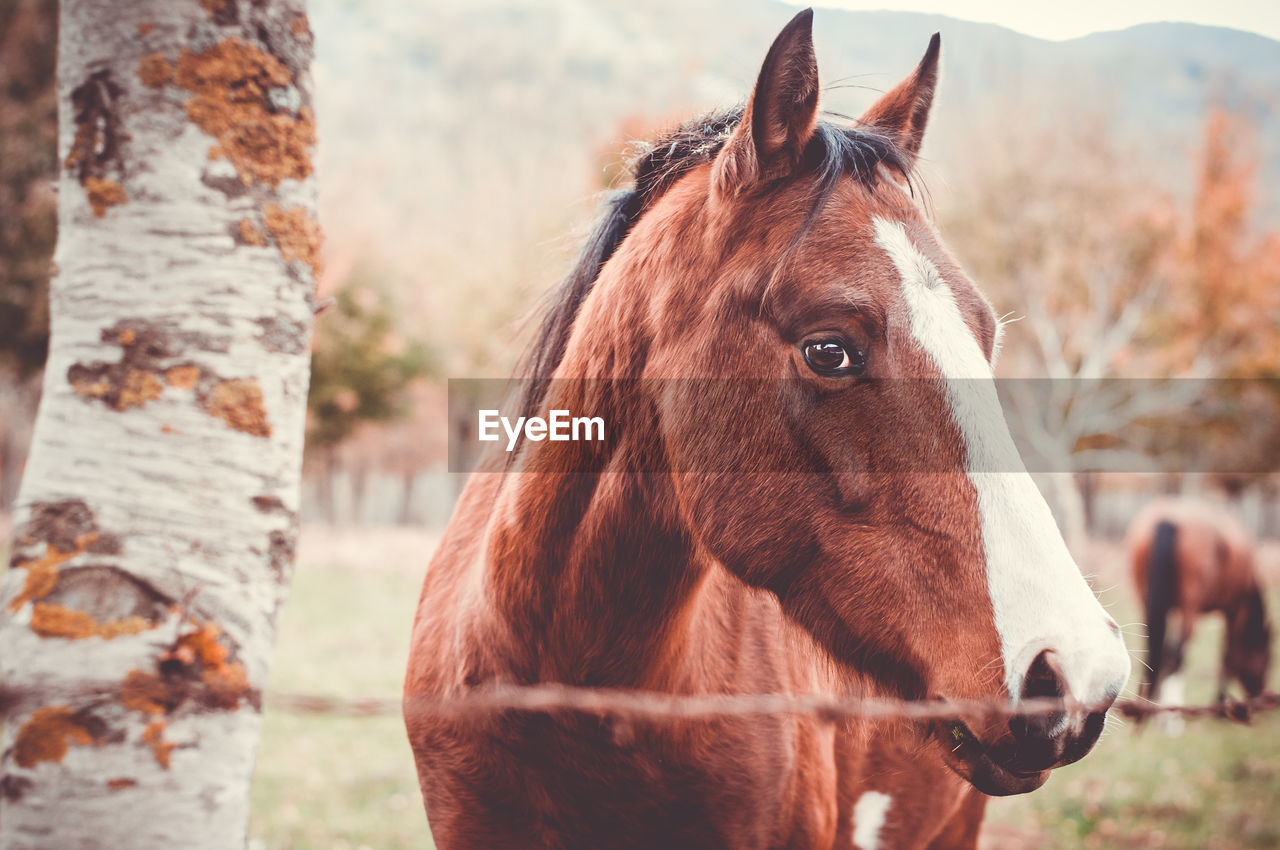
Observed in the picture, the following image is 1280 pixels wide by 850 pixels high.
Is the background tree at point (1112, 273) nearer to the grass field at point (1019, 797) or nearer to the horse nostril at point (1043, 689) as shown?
the grass field at point (1019, 797)

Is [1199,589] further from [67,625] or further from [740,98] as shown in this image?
[67,625]

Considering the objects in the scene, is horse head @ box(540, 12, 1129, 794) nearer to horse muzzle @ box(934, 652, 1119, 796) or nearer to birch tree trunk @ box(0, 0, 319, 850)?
horse muzzle @ box(934, 652, 1119, 796)

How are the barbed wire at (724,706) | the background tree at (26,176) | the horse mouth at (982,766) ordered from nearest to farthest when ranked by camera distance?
the barbed wire at (724,706)
the horse mouth at (982,766)
the background tree at (26,176)

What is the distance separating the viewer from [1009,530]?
1308mm

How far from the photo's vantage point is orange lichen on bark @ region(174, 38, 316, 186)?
1.41 metres

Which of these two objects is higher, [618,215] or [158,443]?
[618,215]

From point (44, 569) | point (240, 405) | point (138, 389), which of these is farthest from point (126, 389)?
point (44, 569)

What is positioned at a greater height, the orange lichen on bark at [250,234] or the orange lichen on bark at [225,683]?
the orange lichen on bark at [250,234]

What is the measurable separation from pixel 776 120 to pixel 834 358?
54cm

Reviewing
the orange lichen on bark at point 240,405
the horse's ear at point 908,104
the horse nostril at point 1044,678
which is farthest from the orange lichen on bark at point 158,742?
the horse's ear at point 908,104

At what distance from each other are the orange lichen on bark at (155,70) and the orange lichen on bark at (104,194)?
199 mm

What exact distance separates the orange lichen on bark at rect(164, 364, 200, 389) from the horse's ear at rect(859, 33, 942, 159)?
1.66 metres

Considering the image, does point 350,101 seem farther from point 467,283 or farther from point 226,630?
point 226,630

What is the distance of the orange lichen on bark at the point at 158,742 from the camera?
1.25 metres
